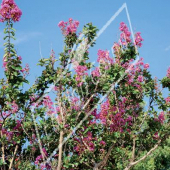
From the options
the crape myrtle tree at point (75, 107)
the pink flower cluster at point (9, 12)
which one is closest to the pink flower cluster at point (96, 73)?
the crape myrtle tree at point (75, 107)

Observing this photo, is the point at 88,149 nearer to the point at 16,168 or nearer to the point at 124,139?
the point at 124,139

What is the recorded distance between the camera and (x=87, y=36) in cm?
870

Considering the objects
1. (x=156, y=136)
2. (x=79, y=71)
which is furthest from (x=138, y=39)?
(x=156, y=136)

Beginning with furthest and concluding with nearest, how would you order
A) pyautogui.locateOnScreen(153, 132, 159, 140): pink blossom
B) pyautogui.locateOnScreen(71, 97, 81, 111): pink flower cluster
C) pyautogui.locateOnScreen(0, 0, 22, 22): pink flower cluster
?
pyautogui.locateOnScreen(153, 132, 159, 140): pink blossom → pyautogui.locateOnScreen(71, 97, 81, 111): pink flower cluster → pyautogui.locateOnScreen(0, 0, 22, 22): pink flower cluster

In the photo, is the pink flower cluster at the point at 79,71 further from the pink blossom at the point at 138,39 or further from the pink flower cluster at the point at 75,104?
the pink blossom at the point at 138,39

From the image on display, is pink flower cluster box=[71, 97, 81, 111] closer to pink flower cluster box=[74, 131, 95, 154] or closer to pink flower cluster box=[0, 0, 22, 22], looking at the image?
pink flower cluster box=[74, 131, 95, 154]

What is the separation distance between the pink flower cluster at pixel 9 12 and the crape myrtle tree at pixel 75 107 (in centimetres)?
12

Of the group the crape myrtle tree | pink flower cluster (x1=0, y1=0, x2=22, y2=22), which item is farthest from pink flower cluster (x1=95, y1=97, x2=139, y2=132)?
pink flower cluster (x1=0, y1=0, x2=22, y2=22)

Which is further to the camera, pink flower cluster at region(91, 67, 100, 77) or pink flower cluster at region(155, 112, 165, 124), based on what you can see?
pink flower cluster at region(155, 112, 165, 124)

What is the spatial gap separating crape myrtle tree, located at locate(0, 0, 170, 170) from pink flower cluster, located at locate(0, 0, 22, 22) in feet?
0.38

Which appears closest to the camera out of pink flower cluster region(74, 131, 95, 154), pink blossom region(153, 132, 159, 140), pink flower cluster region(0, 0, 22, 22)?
pink flower cluster region(0, 0, 22, 22)

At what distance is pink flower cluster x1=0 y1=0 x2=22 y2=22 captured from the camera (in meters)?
7.32

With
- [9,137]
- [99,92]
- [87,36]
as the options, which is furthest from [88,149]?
[87,36]

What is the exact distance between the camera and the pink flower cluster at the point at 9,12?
288 inches
